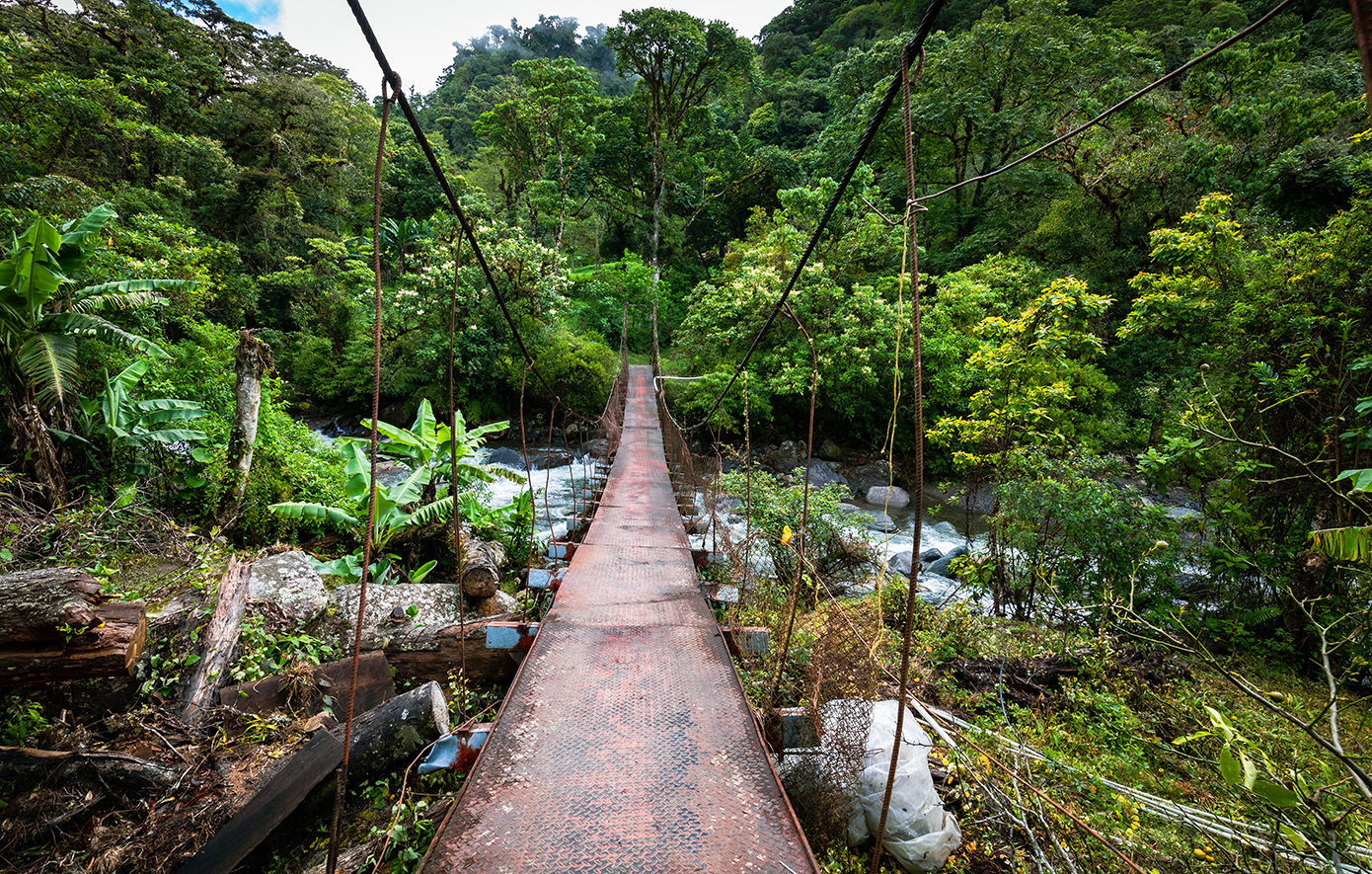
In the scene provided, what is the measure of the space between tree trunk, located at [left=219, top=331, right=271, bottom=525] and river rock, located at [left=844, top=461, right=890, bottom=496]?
6.85 metres

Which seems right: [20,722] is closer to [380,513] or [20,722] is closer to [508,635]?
[508,635]

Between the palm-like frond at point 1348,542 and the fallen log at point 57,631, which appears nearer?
the fallen log at point 57,631

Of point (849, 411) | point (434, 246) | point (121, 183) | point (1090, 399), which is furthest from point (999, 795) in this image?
point (121, 183)

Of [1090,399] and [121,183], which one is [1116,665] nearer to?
[1090,399]

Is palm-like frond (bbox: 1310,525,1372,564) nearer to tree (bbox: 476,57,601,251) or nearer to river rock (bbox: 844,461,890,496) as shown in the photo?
river rock (bbox: 844,461,890,496)

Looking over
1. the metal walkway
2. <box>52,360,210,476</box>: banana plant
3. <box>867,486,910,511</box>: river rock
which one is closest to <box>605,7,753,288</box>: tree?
<box>867,486,910,511</box>: river rock

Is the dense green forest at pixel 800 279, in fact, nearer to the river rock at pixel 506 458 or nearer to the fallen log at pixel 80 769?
the river rock at pixel 506 458

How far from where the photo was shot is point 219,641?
185cm

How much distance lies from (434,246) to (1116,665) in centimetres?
922

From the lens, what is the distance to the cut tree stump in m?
1.75

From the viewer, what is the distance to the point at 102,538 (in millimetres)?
2420

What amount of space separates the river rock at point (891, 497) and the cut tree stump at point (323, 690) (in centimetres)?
620

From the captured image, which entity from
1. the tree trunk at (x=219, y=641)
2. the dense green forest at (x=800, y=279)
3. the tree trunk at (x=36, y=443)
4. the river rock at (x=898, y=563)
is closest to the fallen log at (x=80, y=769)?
the tree trunk at (x=219, y=641)

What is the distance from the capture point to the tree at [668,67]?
11.4 m
